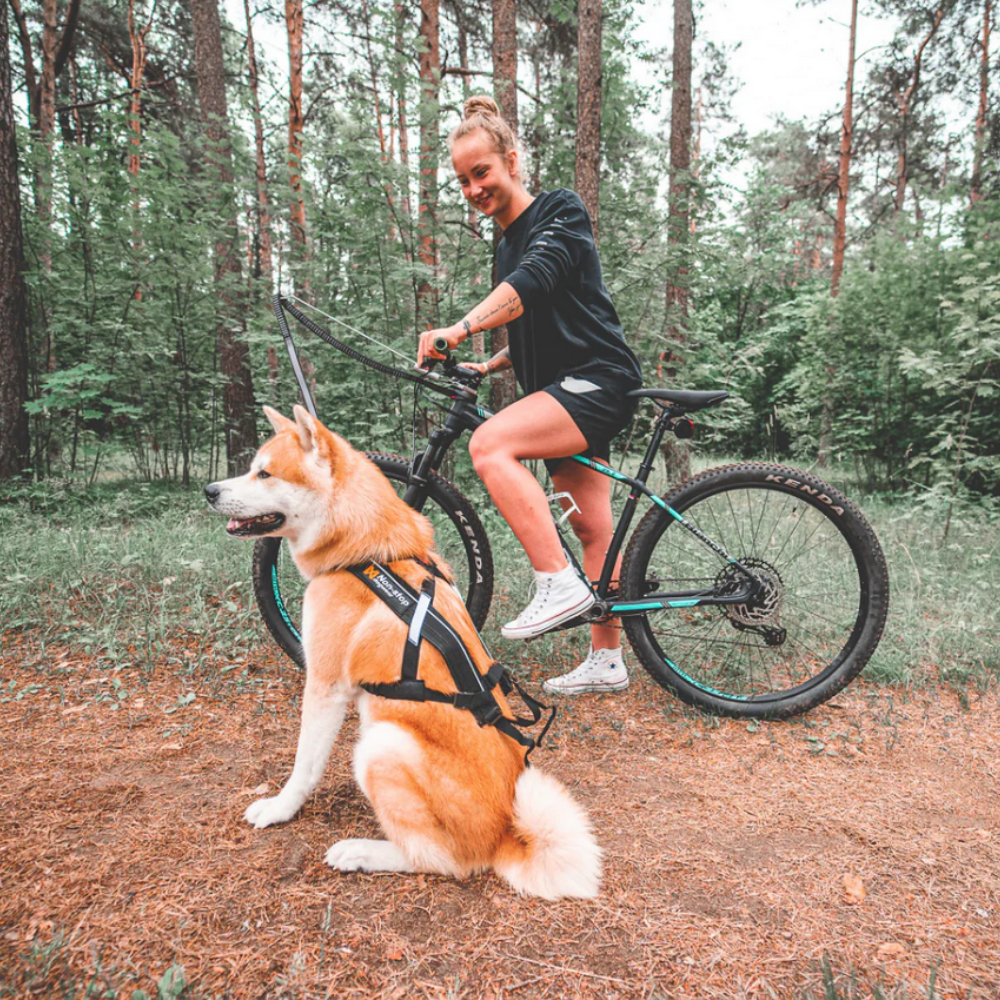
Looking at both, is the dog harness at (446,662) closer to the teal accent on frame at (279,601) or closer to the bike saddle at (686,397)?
the teal accent on frame at (279,601)

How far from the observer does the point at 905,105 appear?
43.5 ft

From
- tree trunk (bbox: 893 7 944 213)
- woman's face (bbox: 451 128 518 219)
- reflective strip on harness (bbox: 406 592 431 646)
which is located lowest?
reflective strip on harness (bbox: 406 592 431 646)

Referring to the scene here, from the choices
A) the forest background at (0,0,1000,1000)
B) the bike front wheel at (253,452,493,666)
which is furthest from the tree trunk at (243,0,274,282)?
the bike front wheel at (253,452,493,666)

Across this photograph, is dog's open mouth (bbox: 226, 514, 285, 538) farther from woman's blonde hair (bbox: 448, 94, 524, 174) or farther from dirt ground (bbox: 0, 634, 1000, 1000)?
woman's blonde hair (bbox: 448, 94, 524, 174)

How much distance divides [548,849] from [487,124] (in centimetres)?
273

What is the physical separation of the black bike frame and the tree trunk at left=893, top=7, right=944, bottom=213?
13156mm

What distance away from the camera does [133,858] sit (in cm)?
169

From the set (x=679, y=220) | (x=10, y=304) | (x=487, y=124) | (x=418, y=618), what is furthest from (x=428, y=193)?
(x=418, y=618)

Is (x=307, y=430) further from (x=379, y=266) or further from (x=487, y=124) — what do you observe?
(x=379, y=266)

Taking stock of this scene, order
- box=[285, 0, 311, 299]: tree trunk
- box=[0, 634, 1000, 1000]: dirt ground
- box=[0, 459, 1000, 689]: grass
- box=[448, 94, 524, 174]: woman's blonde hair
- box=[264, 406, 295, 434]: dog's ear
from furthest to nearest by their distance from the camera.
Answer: box=[285, 0, 311, 299]: tree trunk → box=[0, 459, 1000, 689]: grass → box=[448, 94, 524, 174]: woman's blonde hair → box=[264, 406, 295, 434]: dog's ear → box=[0, 634, 1000, 1000]: dirt ground

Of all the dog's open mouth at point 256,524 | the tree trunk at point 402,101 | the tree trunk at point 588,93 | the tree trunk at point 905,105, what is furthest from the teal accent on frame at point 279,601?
the tree trunk at point 905,105

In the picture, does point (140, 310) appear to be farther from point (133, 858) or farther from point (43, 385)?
point (133, 858)

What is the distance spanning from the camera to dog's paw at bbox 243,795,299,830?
73.9 inches

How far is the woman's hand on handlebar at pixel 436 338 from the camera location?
2.31 metres
